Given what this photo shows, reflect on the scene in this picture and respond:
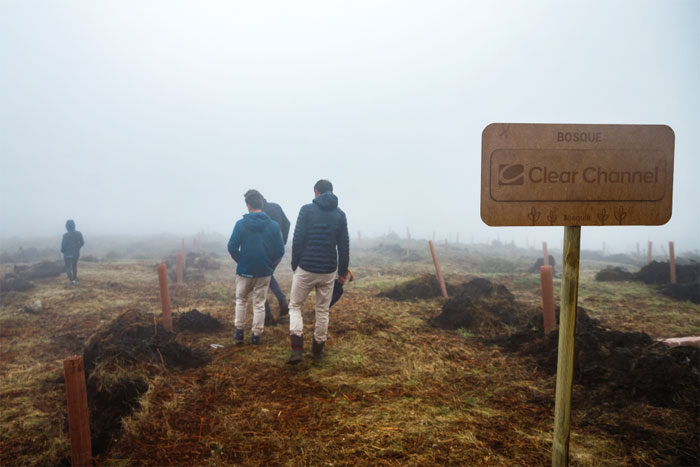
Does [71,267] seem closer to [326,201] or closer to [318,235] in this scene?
[318,235]

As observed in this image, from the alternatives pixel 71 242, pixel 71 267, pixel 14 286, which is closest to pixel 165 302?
pixel 71 242

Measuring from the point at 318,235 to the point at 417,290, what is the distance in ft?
21.2

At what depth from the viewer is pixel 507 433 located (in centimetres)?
333

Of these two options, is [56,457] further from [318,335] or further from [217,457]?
[318,335]

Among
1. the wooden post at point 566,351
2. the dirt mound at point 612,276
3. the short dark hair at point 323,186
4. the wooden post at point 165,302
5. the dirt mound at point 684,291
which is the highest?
the short dark hair at point 323,186

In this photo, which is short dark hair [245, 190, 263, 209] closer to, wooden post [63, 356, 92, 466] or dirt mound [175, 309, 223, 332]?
dirt mound [175, 309, 223, 332]

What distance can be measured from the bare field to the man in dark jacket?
83 centimetres

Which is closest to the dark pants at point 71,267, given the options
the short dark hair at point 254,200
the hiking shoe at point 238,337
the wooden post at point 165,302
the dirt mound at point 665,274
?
the wooden post at point 165,302

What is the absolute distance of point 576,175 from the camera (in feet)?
6.68

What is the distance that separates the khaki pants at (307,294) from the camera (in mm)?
5000

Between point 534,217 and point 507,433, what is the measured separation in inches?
98.7

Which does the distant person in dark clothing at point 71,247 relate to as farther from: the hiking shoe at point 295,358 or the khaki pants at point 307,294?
the hiking shoe at point 295,358

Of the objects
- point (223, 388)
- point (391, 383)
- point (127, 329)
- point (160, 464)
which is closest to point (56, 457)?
point (160, 464)

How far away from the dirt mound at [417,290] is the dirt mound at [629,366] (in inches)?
184
